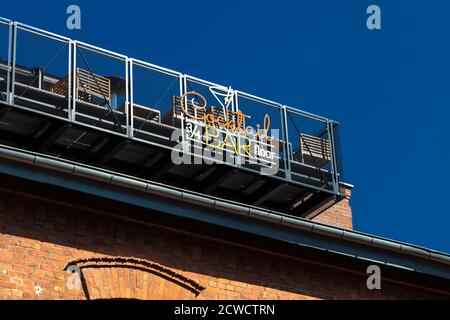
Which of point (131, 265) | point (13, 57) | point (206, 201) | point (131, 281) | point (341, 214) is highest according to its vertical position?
point (13, 57)

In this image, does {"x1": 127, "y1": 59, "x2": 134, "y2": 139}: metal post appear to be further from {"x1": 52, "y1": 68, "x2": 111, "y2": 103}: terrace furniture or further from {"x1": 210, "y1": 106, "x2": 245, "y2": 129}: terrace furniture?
{"x1": 210, "y1": 106, "x2": 245, "y2": 129}: terrace furniture

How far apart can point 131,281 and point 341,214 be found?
12.5 metres

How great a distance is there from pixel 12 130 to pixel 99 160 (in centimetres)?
187

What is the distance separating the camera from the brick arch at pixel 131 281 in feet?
47.9

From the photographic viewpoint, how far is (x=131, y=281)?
49.0 ft

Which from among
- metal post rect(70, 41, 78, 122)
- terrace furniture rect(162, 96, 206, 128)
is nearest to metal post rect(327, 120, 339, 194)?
terrace furniture rect(162, 96, 206, 128)

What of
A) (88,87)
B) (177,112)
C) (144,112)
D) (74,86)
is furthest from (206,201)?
(177,112)

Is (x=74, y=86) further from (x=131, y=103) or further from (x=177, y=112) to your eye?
(x=177, y=112)

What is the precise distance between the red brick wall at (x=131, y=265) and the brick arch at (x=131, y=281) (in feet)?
0.04

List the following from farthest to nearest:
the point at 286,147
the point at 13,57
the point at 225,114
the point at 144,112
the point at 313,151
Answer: the point at 313,151 → the point at 286,147 → the point at 225,114 → the point at 144,112 → the point at 13,57

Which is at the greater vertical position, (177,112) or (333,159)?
(177,112)
